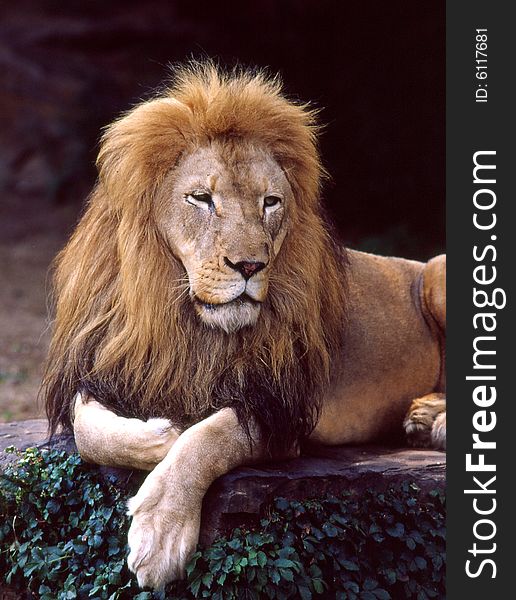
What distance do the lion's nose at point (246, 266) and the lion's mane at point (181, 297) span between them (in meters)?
0.22

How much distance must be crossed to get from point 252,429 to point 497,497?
0.81m

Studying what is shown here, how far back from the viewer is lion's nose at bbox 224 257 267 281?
339cm

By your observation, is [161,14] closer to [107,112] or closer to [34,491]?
[107,112]

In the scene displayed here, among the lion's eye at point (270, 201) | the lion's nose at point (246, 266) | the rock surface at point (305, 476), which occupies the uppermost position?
the lion's eye at point (270, 201)

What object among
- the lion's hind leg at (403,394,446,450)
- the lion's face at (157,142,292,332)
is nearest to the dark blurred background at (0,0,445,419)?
the lion's hind leg at (403,394,446,450)

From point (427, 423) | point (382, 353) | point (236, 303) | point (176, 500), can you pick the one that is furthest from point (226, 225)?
point (427, 423)

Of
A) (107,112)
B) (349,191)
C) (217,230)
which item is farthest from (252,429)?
(107,112)

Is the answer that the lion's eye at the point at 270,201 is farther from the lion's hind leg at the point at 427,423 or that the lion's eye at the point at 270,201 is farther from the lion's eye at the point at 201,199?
the lion's hind leg at the point at 427,423

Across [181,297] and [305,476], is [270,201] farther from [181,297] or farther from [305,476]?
[305,476]

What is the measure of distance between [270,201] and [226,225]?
23cm

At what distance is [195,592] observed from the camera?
3342 mm

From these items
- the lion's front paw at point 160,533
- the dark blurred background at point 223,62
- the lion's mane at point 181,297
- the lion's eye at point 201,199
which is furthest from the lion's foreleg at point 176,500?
the dark blurred background at point 223,62

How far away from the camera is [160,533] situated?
3.20 m

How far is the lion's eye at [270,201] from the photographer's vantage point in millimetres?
3600
